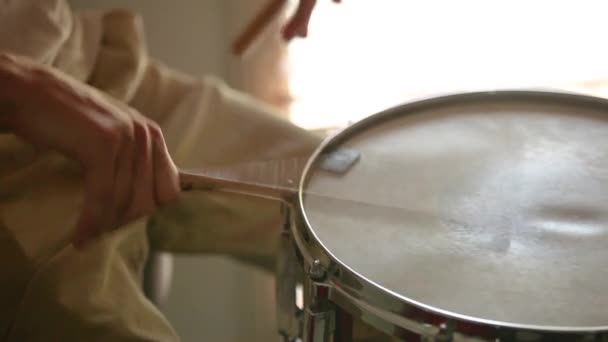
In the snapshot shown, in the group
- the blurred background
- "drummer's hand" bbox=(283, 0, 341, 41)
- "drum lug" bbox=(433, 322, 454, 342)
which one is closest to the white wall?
the blurred background

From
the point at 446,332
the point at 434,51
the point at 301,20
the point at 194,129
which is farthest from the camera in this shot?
the point at 434,51

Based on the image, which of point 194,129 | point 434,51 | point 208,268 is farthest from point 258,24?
point 208,268

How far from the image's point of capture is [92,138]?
0.63 metres

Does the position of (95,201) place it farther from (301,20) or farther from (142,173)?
(301,20)

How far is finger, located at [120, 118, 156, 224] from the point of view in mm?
627

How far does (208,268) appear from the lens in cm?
121

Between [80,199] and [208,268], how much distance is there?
0.52m

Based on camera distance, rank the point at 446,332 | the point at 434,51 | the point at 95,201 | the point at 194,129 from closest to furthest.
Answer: the point at 446,332 → the point at 95,201 → the point at 194,129 → the point at 434,51

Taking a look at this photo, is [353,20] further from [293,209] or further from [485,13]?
Answer: [293,209]

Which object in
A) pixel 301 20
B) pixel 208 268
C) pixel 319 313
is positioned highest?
pixel 301 20

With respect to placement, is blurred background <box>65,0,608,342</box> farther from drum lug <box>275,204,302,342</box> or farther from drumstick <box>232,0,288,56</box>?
drum lug <box>275,204,302,342</box>

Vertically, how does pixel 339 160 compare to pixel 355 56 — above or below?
below

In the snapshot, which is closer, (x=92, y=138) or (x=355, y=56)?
(x=92, y=138)

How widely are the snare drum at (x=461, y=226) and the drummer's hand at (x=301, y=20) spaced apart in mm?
101
